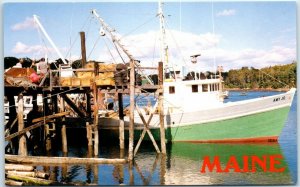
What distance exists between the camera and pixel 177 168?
56.4 feet

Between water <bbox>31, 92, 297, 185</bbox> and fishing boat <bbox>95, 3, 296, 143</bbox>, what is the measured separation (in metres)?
0.69

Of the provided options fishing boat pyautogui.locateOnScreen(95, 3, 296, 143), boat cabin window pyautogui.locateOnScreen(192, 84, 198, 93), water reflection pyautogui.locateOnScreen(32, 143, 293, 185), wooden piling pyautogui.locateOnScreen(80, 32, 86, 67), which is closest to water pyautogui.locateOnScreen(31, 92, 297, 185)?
water reflection pyautogui.locateOnScreen(32, 143, 293, 185)

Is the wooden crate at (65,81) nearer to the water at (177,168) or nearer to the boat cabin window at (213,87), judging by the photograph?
the water at (177,168)

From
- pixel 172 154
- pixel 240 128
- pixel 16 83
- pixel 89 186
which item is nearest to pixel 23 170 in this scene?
pixel 89 186

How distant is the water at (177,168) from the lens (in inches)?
596

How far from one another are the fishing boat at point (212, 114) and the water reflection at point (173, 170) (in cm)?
88

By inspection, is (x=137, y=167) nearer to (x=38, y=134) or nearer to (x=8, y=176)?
(x=8, y=176)

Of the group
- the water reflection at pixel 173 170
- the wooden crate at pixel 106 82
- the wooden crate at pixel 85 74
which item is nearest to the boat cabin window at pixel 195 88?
the water reflection at pixel 173 170

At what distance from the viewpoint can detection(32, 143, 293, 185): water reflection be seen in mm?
15102

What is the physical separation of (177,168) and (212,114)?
5.29 m

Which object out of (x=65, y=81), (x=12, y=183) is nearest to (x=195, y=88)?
(x=65, y=81)

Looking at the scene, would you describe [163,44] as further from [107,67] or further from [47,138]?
→ [47,138]

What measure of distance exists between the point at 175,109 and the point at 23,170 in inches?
402

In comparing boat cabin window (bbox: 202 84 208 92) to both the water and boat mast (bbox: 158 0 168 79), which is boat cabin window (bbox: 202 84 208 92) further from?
the water
